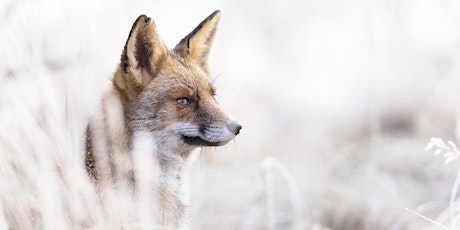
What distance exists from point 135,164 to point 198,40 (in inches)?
44.4

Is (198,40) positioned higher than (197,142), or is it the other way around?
(198,40)

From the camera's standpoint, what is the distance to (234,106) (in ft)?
26.7

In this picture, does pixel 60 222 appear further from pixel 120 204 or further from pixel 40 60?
pixel 40 60

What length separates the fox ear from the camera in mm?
5329

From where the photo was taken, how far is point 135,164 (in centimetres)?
502

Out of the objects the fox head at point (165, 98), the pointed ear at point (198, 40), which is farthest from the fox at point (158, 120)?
the pointed ear at point (198, 40)

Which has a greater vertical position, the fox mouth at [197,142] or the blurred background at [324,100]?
the fox mouth at [197,142]

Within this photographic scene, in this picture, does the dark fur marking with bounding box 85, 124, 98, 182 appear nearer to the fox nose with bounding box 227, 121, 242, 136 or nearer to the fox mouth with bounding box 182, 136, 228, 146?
the fox mouth with bounding box 182, 136, 228, 146

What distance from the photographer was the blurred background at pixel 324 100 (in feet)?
24.4

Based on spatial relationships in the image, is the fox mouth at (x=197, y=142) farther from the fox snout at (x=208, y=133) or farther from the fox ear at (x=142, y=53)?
the fox ear at (x=142, y=53)

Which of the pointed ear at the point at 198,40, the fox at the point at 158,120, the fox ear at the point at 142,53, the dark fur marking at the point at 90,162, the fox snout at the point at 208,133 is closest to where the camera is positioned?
the dark fur marking at the point at 90,162

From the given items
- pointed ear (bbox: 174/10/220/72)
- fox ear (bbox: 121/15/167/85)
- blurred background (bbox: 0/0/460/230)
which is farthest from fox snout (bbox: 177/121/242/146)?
blurred background (bbox: 0/0/460/230)

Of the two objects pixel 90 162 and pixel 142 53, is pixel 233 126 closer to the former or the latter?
pixel 142 53

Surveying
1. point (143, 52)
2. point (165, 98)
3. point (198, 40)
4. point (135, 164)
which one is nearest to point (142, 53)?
point (143, 52)
